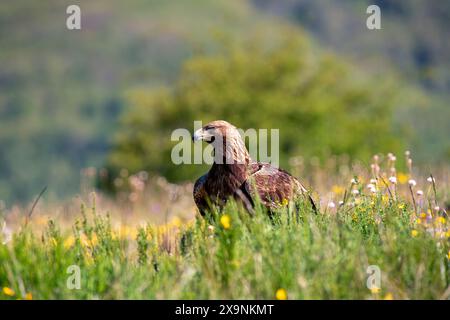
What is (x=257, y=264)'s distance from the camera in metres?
4.42

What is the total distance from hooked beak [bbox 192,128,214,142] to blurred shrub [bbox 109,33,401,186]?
92.8ft

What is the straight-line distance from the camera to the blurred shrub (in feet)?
125

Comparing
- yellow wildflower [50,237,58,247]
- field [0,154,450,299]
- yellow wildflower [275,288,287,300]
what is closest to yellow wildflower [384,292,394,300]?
field [0,154,450,299]

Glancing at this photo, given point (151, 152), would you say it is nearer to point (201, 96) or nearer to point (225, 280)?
point (201, 96)

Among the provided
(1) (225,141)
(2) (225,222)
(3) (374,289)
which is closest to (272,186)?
(1) (225,141)

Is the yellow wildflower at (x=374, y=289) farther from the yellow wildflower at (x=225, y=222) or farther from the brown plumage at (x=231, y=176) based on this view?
the brown plumage at (x=231, y=176)

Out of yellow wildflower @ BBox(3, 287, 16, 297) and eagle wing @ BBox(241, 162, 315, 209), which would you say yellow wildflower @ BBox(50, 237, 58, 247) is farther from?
eagle wing @ BBox(241, 162, 315, 209)

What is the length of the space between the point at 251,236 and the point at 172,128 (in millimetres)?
36140

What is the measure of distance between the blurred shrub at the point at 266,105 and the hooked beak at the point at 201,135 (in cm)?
2828

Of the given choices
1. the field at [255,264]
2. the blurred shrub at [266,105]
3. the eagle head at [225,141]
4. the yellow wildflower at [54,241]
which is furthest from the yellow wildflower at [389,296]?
the blurred shrub at [266,105]

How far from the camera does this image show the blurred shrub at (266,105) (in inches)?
1501
